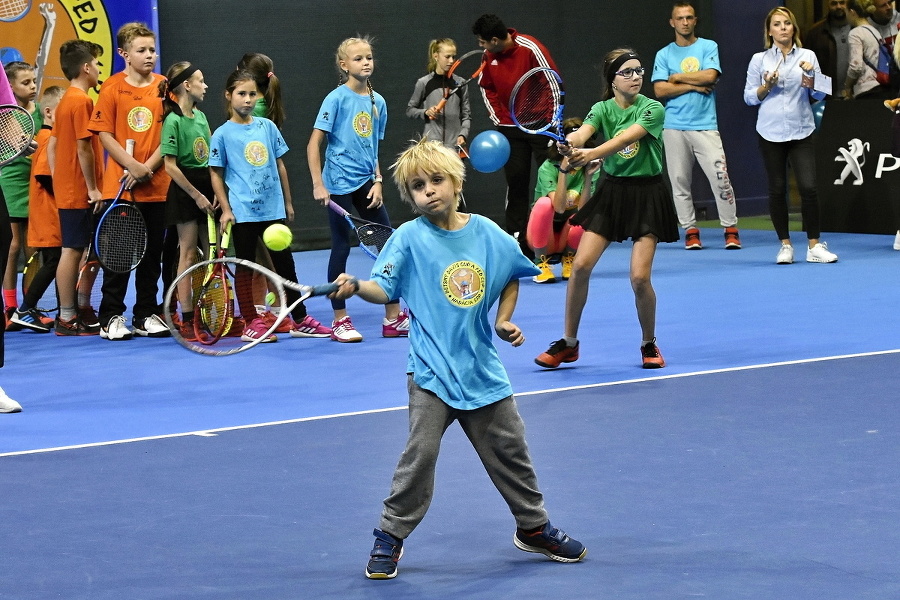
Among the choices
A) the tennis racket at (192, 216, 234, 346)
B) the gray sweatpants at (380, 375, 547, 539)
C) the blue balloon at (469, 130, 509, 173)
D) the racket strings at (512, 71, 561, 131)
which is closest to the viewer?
the gray sweatpants at (380, 375, 547, 539)

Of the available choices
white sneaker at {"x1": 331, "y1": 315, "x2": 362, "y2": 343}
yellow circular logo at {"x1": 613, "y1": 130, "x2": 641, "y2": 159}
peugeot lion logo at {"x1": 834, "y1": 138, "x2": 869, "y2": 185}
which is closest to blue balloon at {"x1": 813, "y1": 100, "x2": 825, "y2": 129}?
peugeot lion logo at {"x1": 834, "y1": 138, "x2": 869, "y2": 185}

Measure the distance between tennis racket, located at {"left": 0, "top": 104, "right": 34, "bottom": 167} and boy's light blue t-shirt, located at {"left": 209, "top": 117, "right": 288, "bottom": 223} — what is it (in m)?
1.74

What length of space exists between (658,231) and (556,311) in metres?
2.28

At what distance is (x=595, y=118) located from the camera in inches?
268

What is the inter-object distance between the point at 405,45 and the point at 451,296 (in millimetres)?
10047

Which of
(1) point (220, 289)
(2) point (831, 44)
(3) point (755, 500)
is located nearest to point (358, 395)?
(1) point (220, 289)

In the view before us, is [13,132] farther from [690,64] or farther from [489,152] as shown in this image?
[690,64]

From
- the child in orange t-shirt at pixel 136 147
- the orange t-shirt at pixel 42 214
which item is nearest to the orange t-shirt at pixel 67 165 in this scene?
the child in orange t-shirt at pixel 136 147

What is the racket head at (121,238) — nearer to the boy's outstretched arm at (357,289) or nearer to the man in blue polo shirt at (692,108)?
the boy's outstretched arm at (357,289)

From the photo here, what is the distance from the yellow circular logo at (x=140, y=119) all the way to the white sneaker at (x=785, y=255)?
5185 millimetres

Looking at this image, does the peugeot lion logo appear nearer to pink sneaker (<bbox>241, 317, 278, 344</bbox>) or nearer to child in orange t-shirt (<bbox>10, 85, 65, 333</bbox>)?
pink sneaker (<bbox>241, 317, 278, 344</bbox>)

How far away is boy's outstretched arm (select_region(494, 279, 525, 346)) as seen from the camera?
3859 millimetres

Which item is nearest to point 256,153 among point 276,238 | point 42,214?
point 42,214

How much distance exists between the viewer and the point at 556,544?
3848 mm
